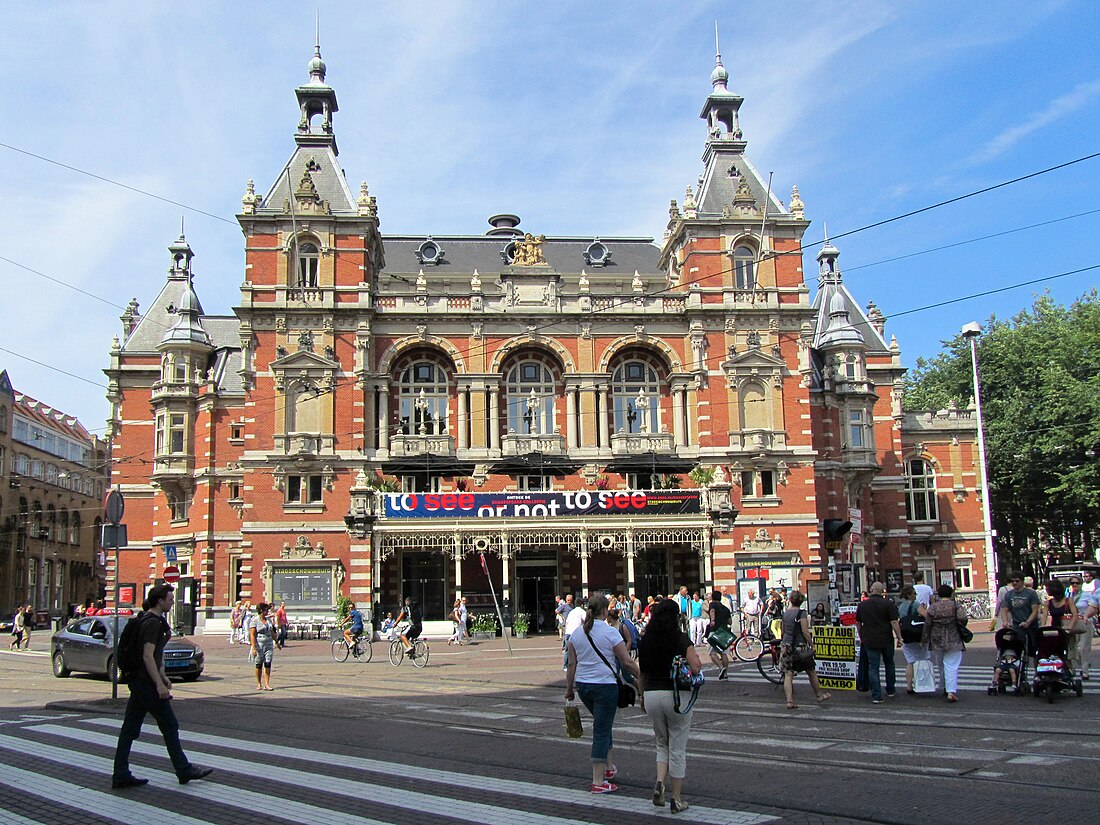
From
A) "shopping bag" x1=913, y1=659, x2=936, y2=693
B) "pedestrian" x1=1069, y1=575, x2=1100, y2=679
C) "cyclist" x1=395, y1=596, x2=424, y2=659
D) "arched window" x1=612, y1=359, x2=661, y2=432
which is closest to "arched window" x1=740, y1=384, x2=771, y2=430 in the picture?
"arched window" x1=612, y1=359, x2=661, y2=432

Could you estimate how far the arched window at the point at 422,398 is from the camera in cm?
4238

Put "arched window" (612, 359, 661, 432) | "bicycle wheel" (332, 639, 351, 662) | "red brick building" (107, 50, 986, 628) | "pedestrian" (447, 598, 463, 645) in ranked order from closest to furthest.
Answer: "bicycle wheel" (332, 639, 351, 662) < "pedestrian" (447, 598, 463, 645) < "red brick building" (107, 50, 986, 628) < "arched window" (612, 359, 661, 432)

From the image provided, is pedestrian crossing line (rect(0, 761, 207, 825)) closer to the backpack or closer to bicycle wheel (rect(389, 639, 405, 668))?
the backpack

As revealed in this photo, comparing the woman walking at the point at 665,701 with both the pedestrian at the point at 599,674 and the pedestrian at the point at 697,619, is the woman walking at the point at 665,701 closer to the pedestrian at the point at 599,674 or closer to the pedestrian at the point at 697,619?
the pedestrian at the point at 599,674

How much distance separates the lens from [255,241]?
4138 cm

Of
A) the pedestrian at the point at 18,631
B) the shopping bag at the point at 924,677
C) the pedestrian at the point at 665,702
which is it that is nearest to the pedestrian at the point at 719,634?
the shopping bag at the point at 924,677

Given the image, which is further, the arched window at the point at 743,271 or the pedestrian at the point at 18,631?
the arched window at the point at 743,271

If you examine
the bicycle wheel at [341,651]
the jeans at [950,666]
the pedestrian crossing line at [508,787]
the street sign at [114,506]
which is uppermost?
the street sign at [114,506]

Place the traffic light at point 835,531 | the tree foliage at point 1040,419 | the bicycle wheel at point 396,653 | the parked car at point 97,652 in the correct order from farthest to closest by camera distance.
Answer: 1. the tree foliage at point 1040,419
2. the bicycle wheel at point 396,653
3. the traffic light at point 835,531
4. the parked car at point 97,652

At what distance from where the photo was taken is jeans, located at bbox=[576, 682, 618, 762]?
29.6 ft

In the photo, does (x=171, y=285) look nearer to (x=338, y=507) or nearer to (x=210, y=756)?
(x=338, y=507)

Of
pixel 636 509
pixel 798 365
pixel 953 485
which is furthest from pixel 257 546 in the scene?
pixel 953 485

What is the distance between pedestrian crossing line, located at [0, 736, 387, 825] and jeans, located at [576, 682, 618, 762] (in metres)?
2.08

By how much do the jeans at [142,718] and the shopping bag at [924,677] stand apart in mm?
11186
